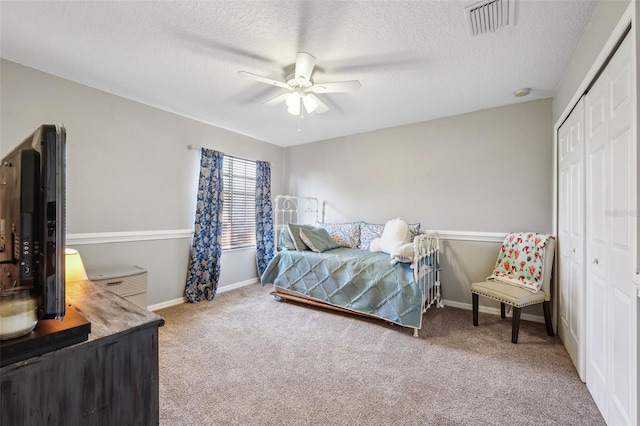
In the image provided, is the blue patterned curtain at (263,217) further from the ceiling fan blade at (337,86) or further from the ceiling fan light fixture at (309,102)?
the ceiling fan blade at (337,86)

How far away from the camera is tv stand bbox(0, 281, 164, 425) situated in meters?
0.66

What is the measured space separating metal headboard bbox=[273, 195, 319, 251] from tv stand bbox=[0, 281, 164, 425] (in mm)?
3644

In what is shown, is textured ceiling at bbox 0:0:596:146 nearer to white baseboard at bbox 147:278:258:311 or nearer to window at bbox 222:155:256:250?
window at bbox 222:155:256:250

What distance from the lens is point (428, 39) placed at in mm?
1915

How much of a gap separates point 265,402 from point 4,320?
1399mm

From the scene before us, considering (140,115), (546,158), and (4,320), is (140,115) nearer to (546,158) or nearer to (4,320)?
(4,320)

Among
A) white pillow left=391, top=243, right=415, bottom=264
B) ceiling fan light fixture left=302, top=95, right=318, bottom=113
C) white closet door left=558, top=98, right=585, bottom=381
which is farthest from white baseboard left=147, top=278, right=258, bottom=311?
white closet door left=558, top=98, right=585, bottom=381

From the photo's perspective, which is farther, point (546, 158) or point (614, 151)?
point (546, 158)

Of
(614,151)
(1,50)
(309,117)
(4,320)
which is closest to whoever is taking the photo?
(4,320)

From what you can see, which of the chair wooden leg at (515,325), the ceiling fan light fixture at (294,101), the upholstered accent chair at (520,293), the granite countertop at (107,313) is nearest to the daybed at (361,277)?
the upholstered accent chair at (520,293)

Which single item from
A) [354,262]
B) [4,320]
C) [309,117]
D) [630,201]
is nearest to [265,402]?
[4,320]

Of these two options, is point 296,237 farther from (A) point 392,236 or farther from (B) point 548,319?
(B) point 548,319

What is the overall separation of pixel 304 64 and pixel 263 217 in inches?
108

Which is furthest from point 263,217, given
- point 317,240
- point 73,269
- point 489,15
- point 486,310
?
point 489,15
